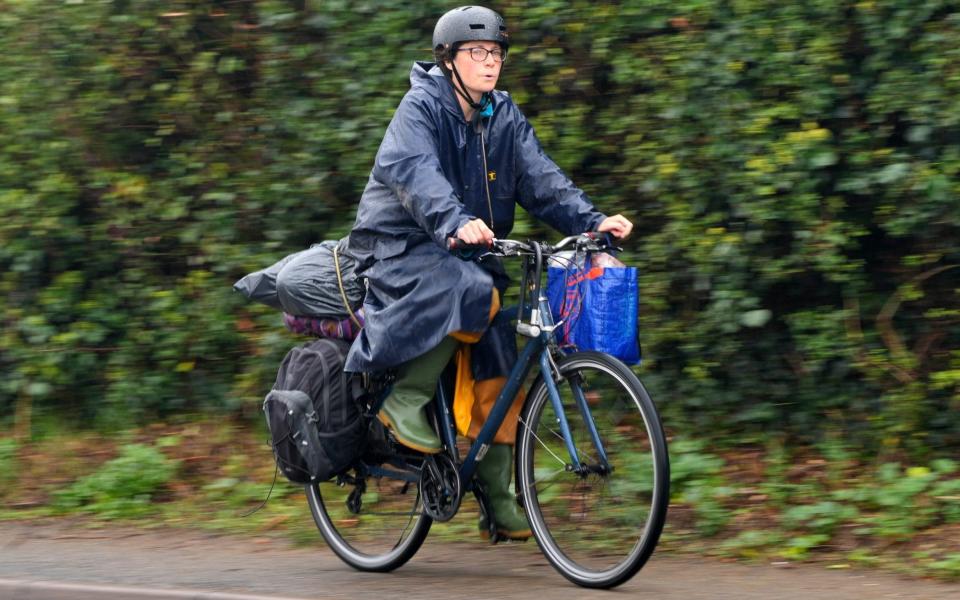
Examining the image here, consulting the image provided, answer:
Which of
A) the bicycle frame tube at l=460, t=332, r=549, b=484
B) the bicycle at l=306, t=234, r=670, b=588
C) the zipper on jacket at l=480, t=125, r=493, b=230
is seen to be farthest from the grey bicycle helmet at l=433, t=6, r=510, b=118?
the bicycle frame tube at l=460, t=332, r=549, b=484

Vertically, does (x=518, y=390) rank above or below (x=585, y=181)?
below

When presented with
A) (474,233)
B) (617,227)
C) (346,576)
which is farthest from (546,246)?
(346,576)

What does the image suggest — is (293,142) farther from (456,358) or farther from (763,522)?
(763,522)

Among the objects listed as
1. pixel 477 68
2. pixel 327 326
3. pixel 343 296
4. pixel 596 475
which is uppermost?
pixel 477 68

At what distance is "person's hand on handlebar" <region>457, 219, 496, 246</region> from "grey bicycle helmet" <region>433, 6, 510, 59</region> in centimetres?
78

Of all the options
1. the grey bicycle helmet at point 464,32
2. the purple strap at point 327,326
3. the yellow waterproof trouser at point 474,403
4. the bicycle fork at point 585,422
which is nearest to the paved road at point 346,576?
the bicycle fork at point 585,422

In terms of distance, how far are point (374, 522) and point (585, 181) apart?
223 cm

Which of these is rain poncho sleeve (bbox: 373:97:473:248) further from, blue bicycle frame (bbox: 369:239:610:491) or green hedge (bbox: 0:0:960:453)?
green hedge (bbox: 0:0:960:453)

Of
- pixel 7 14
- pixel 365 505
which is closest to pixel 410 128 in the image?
pixel 365 505

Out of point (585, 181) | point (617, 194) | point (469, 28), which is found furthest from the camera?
point (585, 181)

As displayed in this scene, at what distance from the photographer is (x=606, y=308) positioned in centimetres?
483

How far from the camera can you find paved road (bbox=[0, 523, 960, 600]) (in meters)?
4.89

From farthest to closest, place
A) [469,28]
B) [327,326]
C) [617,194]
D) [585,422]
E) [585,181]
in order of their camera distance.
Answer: [585,181], [617,194], [327,326], [469,28], [585,422]

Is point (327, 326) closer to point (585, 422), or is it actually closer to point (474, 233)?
→ point (474, 233)
